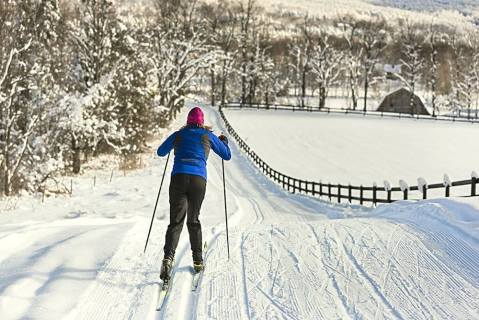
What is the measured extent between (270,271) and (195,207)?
51.3 inches

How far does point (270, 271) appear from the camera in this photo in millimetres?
6332

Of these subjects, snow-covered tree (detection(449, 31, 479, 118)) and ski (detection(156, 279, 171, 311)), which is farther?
snow-covered tree (detection(449, 31, 479, 118))

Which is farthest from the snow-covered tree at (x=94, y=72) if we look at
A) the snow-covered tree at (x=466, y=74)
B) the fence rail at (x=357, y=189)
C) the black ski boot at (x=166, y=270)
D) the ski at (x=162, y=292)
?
the snow-covered tree at (x=466, y=74)

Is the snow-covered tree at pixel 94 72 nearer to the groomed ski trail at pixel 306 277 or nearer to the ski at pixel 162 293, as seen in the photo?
the groomed ski trail at pixel 306 277

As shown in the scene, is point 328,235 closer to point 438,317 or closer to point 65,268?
point 438,317

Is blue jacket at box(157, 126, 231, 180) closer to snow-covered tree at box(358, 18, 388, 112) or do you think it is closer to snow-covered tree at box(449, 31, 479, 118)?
snow-covered tree at box(358, 18, 388, 112)

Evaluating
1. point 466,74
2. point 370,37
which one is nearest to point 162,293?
point 370,37

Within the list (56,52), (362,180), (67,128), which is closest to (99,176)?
(67,128)

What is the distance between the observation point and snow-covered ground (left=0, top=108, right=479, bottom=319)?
502cm

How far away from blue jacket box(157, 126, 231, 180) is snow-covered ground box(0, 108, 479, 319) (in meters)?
1.37

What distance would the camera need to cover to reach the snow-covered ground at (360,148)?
30422mm

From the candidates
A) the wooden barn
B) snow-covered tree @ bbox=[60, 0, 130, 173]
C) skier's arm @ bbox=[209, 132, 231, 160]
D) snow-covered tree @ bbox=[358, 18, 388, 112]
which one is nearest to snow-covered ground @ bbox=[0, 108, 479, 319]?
skier's arm @ bbox=[209, 132, 231, 160]

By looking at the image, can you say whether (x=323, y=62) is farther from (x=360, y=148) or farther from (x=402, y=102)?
(x=360, y=148)

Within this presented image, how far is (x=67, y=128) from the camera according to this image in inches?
852
